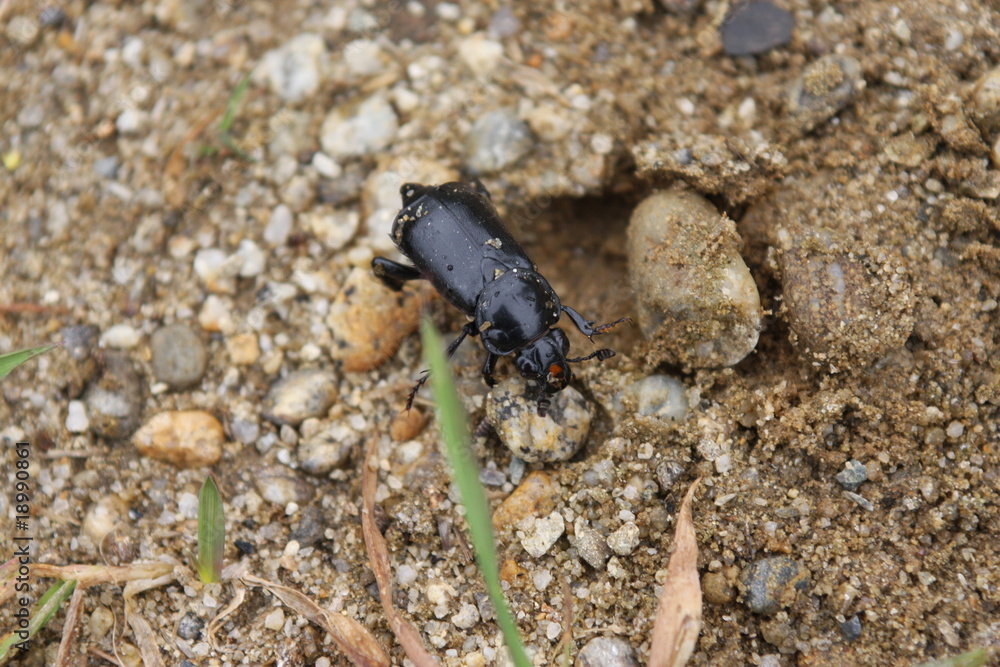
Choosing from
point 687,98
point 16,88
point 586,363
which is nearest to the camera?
point 586,363

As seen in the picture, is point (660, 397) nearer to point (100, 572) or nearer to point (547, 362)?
point (547, 362)

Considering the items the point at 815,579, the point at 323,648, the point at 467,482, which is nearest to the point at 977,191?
the point at 815,579

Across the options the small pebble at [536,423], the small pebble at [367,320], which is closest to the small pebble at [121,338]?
the small pebble at [367,320]

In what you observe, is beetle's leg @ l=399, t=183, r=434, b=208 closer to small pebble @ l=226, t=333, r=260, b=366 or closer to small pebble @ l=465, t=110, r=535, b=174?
small pebble @ l=465, t=110, r=535, b=174

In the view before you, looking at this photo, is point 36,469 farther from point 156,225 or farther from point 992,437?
point 992,437

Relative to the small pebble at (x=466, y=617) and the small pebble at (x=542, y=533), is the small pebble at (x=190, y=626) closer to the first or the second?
the small pebble at (x=466, y=617)

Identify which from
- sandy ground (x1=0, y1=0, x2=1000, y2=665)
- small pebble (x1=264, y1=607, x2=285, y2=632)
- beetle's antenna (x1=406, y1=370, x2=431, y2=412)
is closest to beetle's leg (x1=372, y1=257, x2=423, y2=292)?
sandy ground (x1=0, y1=0, x2=1000, y2=665)

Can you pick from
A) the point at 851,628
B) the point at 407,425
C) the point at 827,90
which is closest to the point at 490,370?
the point at 407,425
